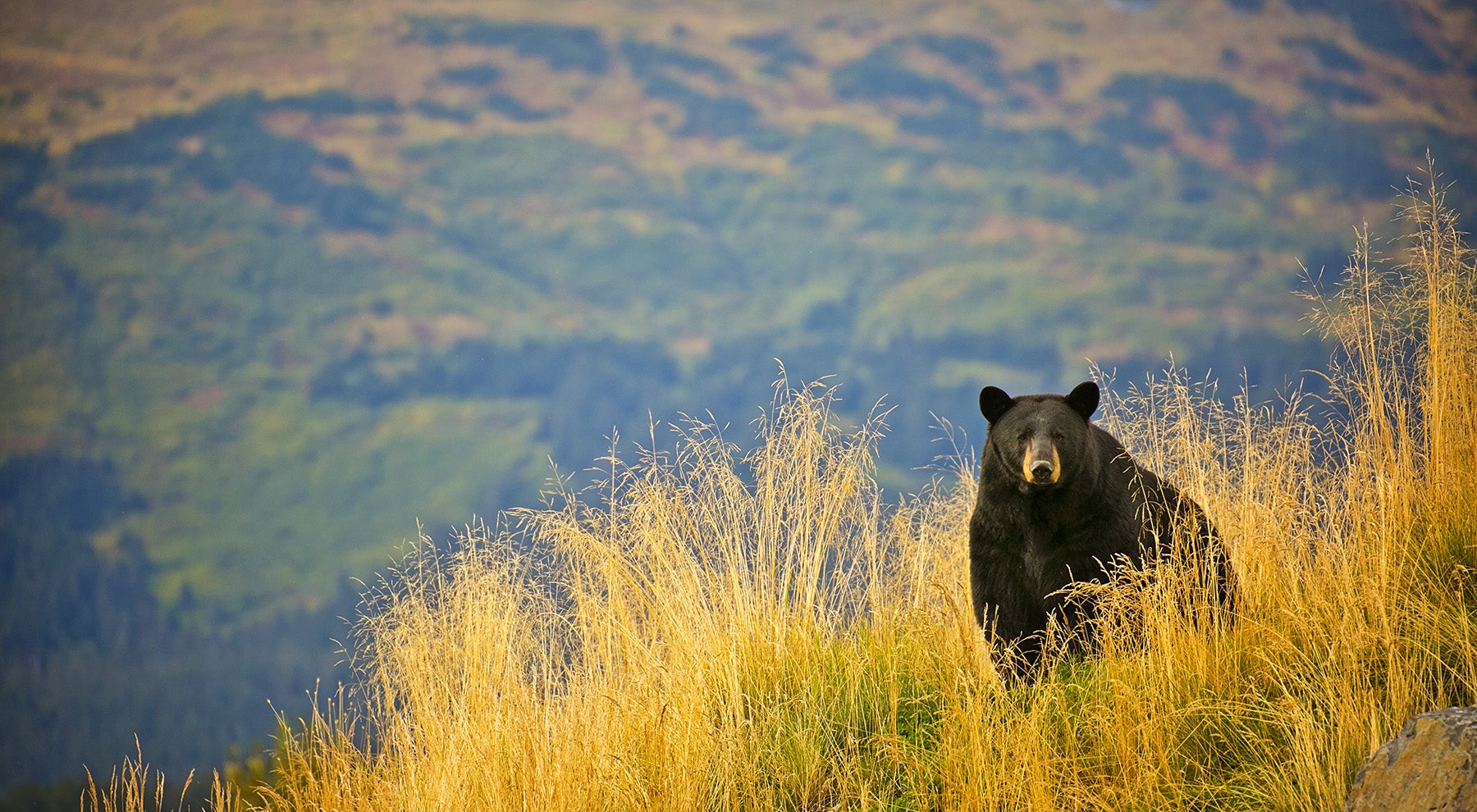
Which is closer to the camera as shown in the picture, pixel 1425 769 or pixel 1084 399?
pixel 1425 769

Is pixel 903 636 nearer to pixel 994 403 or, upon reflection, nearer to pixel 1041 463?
pixel 994 403

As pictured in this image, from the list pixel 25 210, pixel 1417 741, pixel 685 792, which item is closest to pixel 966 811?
pixel 685 792

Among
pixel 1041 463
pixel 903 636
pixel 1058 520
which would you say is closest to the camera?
pixel 1041 463

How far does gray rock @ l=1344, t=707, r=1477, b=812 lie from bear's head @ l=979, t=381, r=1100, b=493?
1.61 m

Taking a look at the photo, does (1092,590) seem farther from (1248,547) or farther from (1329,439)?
(1329,439)

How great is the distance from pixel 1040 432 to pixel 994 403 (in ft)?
1.47

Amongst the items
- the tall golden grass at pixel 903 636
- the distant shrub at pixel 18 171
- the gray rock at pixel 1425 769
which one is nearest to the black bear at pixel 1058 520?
the tall golden grass at pixel 903 636

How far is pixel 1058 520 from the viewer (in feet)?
17.1

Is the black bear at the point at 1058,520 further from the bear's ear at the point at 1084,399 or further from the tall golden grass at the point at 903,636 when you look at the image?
the tall golden grass at the point at 903,636

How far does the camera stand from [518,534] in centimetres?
631

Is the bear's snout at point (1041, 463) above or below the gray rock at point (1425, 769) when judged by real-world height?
above

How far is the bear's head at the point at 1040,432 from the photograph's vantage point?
4941 mm

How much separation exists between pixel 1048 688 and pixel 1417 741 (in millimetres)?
1436

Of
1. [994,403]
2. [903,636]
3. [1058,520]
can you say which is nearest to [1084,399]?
[994,403]
